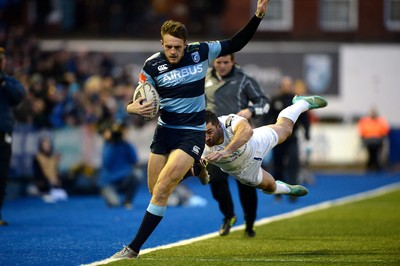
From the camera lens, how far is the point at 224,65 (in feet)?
40.8

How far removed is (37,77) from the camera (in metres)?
22.3

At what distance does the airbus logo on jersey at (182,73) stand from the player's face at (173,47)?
4.9 inches

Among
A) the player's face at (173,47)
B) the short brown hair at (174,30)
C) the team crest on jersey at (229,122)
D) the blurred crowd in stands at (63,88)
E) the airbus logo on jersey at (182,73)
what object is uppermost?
the short brown hair at (174,30)

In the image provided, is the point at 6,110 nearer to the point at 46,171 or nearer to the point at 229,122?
the point at 229,122

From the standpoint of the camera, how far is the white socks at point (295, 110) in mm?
11438

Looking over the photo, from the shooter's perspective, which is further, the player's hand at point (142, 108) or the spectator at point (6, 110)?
the spectator at point (6, 110)

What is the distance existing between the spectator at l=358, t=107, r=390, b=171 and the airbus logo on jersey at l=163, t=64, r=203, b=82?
21.5 meters

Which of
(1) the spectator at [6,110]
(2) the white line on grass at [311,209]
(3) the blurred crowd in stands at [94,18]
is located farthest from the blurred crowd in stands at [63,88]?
(1) the spectator at [6,110]

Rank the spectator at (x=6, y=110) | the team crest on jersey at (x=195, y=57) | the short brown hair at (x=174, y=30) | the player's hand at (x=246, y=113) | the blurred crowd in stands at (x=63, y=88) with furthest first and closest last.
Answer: the blurred crowd in stands at (x=63, y=88) < the spectator at (x=6, y=110) < the player's hand at (x=246, y=113) < the team crest on jersey at (x=195, y=57) < the short brown hair at (x=174, y=30)

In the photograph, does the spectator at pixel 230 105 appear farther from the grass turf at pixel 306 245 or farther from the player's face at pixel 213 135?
the player's face at pixel 213 135

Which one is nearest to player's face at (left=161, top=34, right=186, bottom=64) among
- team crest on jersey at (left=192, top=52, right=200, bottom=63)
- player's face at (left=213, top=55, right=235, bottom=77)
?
team crest on jersey at (left=192, top=52, right=200, bottom=63)

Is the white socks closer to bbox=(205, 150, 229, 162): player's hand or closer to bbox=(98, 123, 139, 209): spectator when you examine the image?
bbox=(205, 150, 229, 162): player's hand

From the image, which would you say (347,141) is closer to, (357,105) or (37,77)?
(357,105)

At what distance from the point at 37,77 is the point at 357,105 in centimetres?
1455
